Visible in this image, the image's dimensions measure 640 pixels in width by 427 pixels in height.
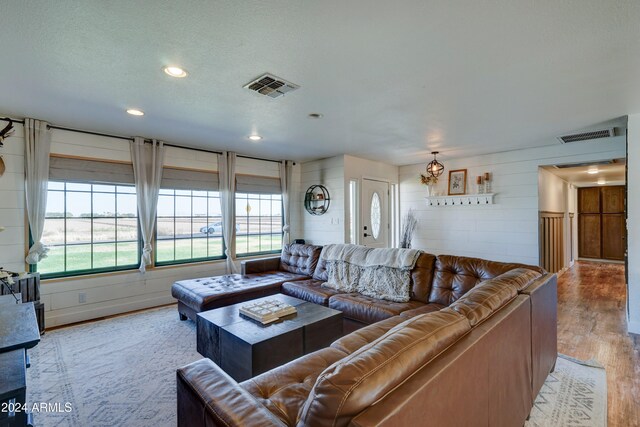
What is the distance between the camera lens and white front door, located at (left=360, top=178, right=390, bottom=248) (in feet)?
19.3

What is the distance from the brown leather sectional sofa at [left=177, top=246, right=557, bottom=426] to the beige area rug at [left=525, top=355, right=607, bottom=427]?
0.17m

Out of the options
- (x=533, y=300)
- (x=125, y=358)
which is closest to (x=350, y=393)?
(x=533, y=300)

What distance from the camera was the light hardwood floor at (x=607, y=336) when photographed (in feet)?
7.12

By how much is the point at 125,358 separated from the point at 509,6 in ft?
12.8

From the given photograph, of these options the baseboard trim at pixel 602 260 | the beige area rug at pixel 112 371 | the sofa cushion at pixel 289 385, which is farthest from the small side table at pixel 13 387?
the baseboard trim at pixel 602 260

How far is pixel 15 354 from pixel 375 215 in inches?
213

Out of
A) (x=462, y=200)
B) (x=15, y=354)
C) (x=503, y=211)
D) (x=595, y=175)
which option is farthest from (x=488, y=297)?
(x=595, y=175)

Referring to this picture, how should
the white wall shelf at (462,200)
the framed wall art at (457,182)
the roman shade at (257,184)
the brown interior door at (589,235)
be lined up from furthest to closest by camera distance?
the brown interior door at (589,235) < the framed wall art at (457,182) < the roman shade at (257,184) < the white wall shelf at (462,200)

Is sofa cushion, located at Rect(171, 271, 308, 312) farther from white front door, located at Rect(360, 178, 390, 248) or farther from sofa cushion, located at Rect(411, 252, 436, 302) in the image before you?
white front door, located at Rect(360, 178, 390, 248)

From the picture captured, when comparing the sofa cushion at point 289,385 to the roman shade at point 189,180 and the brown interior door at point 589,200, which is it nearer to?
the roman shade at point 189,180

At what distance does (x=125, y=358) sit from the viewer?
2.81m

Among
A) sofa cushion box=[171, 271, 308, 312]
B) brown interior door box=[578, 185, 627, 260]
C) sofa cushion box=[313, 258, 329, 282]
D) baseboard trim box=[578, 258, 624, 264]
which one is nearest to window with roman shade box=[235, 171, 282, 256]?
sofa cushion box=[171, 271, 308, 312]

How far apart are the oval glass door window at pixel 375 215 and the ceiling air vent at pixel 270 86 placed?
3.74 m

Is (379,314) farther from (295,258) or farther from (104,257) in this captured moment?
(104,257)
